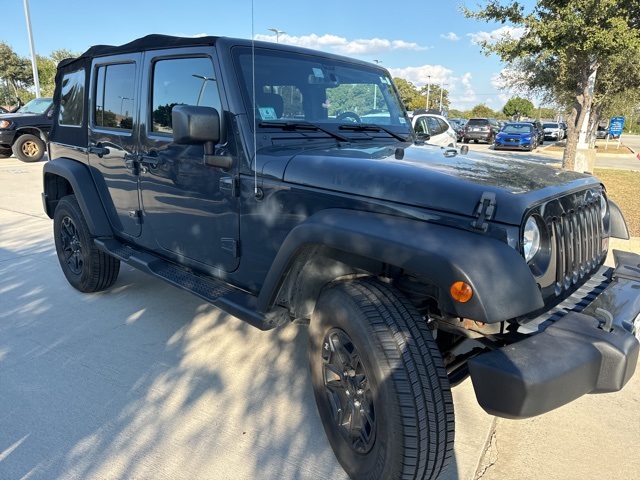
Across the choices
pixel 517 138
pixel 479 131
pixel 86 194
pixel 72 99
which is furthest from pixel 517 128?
pixel 86 194

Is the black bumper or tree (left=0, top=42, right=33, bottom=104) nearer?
the black bumper

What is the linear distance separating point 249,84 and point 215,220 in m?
0.80

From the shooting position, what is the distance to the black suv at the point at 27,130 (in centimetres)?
1366

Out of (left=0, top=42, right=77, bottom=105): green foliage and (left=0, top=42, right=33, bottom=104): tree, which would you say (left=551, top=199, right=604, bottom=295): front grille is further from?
(left=0, top=42, right=33, bottom=104): tree

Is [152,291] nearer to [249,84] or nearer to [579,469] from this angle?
[249,84]

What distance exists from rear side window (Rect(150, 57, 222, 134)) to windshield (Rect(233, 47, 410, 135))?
230 millimetres

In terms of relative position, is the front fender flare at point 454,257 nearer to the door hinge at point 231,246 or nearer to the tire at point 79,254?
the door hinge at point 231,246

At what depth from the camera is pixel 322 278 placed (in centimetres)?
259

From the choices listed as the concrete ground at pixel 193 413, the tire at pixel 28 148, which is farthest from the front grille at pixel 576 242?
the tire at pixel 28 148

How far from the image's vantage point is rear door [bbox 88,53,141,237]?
349 cm

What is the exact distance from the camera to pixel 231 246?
282 cm

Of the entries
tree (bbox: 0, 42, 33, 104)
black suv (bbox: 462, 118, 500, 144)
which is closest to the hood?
black suv (bbox: 462, 118, 500, 144)

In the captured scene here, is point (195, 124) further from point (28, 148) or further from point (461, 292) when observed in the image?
point (28, 148)

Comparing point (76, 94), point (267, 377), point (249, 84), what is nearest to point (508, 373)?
point (267, 377)
